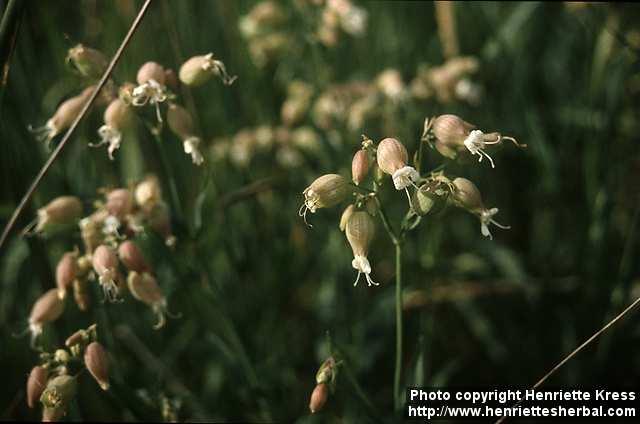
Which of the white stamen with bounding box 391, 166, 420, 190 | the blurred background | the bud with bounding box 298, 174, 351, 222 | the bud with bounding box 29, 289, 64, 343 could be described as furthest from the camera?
the blurred background

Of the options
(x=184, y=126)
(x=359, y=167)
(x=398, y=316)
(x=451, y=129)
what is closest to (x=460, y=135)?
(x=451, y=129)

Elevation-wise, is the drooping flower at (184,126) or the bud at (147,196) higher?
the drooping flower at (184,126)

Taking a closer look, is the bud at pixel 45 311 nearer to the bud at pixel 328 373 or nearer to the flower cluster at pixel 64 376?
the flower cluster at pixel 64 376

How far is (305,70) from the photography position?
3105mm

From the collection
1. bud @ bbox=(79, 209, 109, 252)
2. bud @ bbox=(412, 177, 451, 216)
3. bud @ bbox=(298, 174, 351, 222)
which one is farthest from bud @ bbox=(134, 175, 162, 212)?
bud @ bbox=(412, 177, 451, 216)

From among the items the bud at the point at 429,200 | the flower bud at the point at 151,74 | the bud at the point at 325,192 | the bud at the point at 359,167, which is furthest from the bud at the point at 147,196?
the bud at the point at 429,200

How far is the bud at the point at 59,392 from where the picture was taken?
1601 millimetres

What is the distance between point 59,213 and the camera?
194cm

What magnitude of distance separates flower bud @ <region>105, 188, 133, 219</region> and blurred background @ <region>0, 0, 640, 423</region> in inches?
4.3

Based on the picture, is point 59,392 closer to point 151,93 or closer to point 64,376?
point 64,376

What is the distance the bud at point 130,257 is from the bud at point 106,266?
4 centimetres

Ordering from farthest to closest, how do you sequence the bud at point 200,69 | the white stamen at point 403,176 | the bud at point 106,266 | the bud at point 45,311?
the bud at point 200,69, the bud at point 45,311, the bud at point 106,266, the white stamen at point 403,176

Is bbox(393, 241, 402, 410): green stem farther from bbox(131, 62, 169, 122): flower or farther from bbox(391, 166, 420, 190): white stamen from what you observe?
bbox(131, 62, 169, 122): flower

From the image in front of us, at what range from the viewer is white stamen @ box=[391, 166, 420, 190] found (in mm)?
1489
